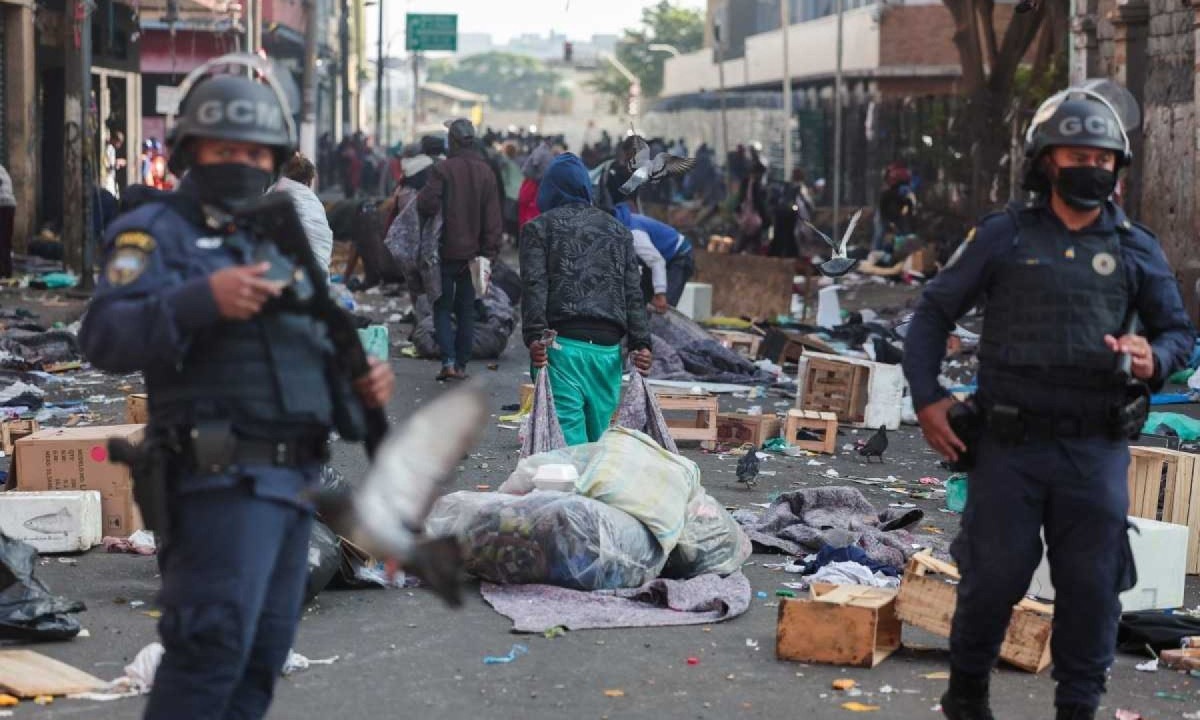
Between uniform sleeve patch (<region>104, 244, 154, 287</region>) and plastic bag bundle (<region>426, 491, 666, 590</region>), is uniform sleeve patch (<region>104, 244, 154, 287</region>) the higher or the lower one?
the higher one

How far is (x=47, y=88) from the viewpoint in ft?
101

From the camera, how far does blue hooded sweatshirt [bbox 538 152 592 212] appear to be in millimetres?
9312

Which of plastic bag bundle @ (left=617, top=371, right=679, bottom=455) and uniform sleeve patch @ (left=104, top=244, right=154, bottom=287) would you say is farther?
plastic bag bundle @ (left=617, top=371, right=679, bottom=455)

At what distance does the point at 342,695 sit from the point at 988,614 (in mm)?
2115

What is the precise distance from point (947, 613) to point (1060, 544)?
4.88ft

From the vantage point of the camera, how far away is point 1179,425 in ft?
40.8

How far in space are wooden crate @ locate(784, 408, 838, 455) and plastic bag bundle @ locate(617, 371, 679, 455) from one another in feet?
10.4

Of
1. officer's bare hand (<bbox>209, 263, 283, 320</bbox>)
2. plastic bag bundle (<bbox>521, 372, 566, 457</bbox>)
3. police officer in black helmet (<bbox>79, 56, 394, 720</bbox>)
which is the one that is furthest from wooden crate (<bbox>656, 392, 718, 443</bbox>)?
officer's bare hand (<bbox>209, 263, 283, 320</bbox>)

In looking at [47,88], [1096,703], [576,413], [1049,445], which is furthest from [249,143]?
[47,88]

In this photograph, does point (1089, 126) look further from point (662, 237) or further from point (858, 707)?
point (662, 237)

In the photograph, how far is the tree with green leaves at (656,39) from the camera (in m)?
130

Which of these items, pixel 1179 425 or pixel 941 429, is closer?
pixel 941 429

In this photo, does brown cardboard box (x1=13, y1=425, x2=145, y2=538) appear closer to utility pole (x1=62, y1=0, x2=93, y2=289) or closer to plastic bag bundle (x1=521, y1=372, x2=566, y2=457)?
plastic bag bundle (x1=521, y1=372, x2=566, y2=457)

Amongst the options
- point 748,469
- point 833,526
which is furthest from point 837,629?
point 748,469
